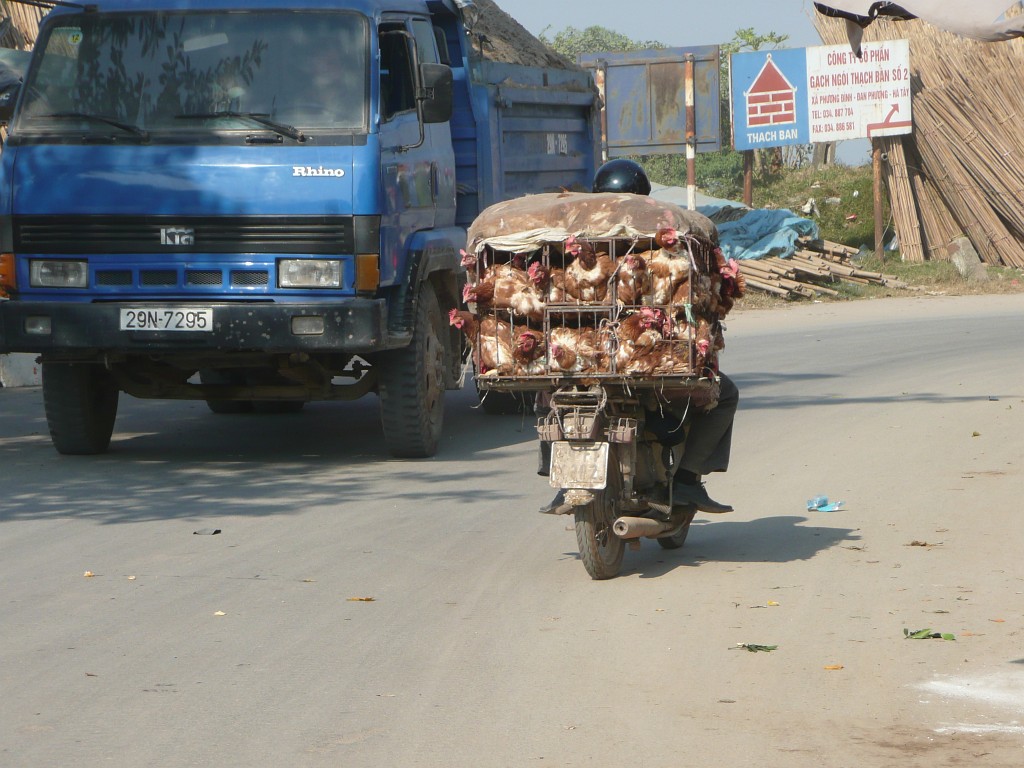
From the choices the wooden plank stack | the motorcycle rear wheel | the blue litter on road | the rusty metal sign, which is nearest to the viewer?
the motorcycle rear wheel

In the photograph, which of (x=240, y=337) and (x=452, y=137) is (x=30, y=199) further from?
(x=452, y=137)

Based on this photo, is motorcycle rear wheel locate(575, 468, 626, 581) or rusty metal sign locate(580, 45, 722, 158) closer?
motorcycle rear wheel locate(575, 468, 626, 581)

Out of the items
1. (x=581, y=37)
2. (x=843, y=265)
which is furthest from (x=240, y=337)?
(x=581, y=37)

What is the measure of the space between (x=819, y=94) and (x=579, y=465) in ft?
74.5

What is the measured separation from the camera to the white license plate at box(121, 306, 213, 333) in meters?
8.16

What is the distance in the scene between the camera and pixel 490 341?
18.9ft

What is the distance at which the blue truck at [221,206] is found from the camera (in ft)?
26.9

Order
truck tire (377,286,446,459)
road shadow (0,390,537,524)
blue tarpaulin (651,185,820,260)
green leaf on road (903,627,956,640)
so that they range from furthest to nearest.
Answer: blue tarpaulin (651,185,820,260), truck tire (377,286,446,459), road shadow (0,390,537,524), green leaf on road (903,627,956,640)

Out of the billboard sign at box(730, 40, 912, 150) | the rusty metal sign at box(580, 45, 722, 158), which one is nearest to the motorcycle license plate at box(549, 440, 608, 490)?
the rusty metal sign at box(580, 45, 722, 158)

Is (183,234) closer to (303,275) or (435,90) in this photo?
(303,275)

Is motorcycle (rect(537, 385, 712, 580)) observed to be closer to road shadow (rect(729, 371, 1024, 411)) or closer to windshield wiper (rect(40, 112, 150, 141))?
windshield wiper (rect(40, 112, 150, 141))

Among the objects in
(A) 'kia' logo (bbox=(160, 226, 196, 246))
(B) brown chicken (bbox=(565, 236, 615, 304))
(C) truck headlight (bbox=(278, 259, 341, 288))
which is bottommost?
(B) brown chicken (bbox=(565, 236, 615, 304))

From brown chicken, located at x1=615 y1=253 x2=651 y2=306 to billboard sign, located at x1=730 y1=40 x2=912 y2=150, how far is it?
2151 cm

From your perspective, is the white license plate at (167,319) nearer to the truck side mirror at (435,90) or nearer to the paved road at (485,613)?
the paved road at (485,613)
